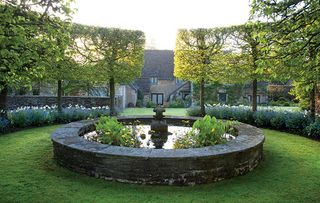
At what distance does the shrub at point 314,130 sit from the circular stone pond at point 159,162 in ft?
20.5

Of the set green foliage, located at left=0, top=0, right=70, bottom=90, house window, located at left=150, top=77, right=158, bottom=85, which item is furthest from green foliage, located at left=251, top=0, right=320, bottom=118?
house window, located at left=150, top=77, right=158, bottom=85

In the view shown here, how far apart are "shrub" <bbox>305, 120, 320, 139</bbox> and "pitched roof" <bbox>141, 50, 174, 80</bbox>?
33560 mm

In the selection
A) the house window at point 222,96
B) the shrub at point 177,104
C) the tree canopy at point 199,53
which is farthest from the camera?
the shrub at point 177,104

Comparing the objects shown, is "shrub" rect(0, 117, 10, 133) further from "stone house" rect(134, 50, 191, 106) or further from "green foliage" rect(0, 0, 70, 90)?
"stone house" rect(134, 50, 191, 106)

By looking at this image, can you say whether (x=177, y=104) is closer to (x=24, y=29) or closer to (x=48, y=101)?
(x=48, y=101)

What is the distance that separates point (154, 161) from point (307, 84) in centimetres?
437

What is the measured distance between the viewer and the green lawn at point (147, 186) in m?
6.37

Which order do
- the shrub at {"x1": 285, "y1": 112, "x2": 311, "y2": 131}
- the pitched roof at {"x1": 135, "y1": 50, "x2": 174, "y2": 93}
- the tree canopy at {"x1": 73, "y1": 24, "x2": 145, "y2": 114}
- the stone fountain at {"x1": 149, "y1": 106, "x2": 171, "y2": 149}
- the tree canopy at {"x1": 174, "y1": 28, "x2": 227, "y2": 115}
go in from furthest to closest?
the pitched roof at {"x1": 135, "y1": 50, "x2": 174, "y2": 93}
the tree canopy at {"x1": 174, "y1": 28, "x2": 227, "y2": 115}
the tree canopy at {"x1": 73, "y1": 24, "x2": 145, "y2": 114}
the shrub at {"x1": 285, "y1": 112, "x2": 311, "y2": 131}
the stone fountain at {"x1": 149, "y1": 106, "x2": 171, "y2": 149}

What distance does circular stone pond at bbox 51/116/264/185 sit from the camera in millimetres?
7012

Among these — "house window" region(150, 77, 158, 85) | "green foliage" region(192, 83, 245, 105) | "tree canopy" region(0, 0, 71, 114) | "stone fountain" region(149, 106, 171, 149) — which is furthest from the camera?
"house window" region(150, 77, 158, 85)

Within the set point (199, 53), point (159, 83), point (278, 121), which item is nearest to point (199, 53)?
point (199, 53)

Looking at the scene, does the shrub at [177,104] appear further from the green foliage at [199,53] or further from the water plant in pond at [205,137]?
the water plant in pond at [205,137]

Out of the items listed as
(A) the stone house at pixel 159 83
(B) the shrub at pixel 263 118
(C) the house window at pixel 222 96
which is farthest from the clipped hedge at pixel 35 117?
(A) the stone house at pixel 159 83

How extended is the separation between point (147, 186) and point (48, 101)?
66.8ft
